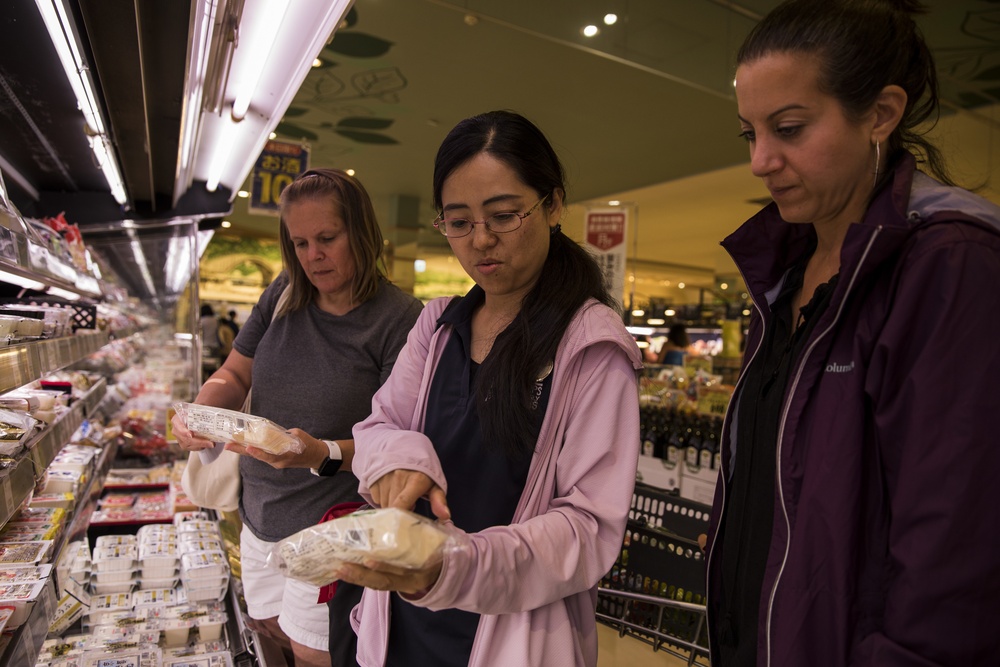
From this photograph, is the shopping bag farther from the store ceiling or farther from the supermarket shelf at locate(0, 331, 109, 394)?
the store ceiling

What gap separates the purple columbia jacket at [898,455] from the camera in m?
0.84

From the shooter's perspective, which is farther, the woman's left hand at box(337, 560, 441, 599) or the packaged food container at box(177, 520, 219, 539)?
the packaged food container at box(177, 520, 219, 539)

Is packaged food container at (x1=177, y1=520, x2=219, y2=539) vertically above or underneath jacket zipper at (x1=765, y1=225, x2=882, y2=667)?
underneath

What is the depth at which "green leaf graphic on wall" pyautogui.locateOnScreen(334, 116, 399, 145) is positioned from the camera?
865 centimetres

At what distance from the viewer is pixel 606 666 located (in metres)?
1.99

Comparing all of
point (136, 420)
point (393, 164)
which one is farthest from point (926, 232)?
point (393, 164)

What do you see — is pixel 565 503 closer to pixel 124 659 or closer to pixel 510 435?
pixel 510 435

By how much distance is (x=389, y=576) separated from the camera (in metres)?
0.92

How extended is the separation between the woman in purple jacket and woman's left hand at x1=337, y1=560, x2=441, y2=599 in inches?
20.9

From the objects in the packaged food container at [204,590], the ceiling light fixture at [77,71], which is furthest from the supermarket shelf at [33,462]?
the ceiling light fixture at [77,71]

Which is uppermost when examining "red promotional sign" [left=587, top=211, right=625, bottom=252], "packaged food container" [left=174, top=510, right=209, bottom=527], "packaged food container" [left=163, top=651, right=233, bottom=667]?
"red promotional sign" [left=587, top=211, right=625, bottom=252]

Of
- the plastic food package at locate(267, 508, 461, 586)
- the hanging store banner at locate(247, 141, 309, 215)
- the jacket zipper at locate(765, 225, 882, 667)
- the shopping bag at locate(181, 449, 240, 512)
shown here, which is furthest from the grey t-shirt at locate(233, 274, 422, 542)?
the hanging store banner at locate(247, 141, 309, 215)

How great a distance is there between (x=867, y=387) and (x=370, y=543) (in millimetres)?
708

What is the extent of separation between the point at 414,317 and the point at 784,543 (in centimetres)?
121
